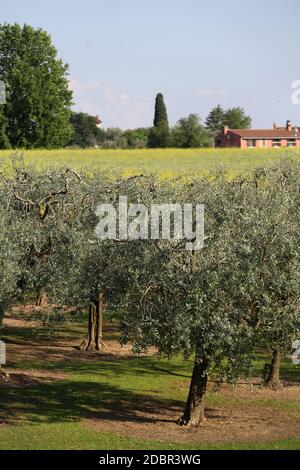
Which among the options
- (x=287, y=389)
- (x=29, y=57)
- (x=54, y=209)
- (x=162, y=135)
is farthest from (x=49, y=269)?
(x=162, y=135)

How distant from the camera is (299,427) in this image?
86.3ft

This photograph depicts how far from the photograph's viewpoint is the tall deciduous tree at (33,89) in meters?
113

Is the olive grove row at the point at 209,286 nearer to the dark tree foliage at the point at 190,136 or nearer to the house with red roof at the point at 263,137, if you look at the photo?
the dark tree foliage at the point at 190,136

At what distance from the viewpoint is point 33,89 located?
112 meters

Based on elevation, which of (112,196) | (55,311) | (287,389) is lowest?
(287,389)

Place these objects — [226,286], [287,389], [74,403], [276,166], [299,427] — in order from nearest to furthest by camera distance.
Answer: [226,286], [299,427], [74,403], [287,389], [276,166]

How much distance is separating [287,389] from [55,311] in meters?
9.75

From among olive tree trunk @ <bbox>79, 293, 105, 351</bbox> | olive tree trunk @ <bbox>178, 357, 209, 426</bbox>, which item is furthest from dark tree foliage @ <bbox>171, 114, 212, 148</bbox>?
olive tree trunk @ <bbox>178, 357, 209, 426</bbox>

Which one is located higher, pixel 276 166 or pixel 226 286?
pixel 276 166

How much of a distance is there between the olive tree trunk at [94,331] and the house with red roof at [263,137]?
114087 millimetres

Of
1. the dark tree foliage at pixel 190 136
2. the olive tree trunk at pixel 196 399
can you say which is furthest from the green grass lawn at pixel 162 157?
the olive tree trunk at pixel 196 399

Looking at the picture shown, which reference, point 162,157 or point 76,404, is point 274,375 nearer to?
point 76,404

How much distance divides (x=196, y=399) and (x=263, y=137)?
427ft
